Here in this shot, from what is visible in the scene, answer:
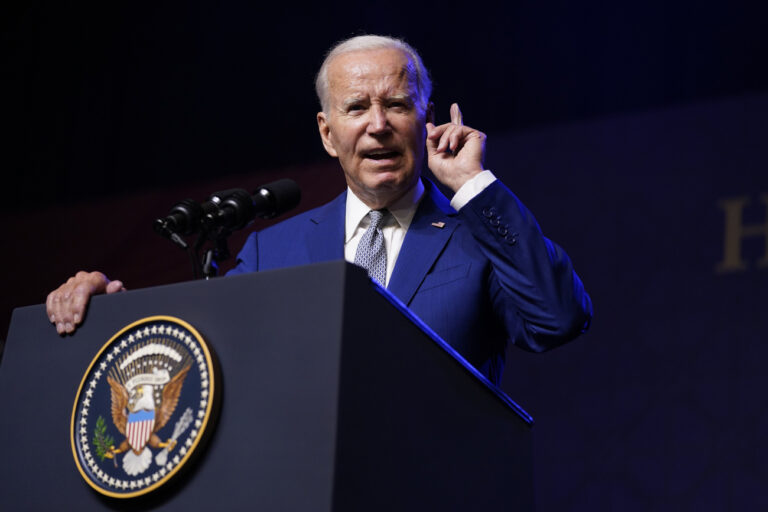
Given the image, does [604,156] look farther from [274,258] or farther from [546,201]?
[274,258]

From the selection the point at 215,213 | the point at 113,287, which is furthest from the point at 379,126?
the point at 113,287

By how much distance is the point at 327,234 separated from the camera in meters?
1.79

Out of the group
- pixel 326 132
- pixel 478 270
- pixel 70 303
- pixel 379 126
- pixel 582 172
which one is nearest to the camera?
pixel 70 303

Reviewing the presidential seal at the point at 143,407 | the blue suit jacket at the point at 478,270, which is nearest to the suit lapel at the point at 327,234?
the blue suit jacket at the point at 478,270

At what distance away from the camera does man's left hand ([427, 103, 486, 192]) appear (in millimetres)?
1580

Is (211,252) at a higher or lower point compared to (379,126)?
lower

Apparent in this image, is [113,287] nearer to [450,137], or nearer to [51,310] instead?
[51,310]

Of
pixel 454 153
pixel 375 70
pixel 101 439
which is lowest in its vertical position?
pixel 101 439

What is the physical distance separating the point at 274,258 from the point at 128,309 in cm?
69

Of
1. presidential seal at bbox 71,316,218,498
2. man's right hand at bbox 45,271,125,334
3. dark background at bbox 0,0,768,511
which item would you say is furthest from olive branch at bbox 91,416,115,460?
dark background at bbox 0,0,768,511

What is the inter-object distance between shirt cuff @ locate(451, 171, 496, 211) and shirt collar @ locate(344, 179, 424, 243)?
240 millimetres

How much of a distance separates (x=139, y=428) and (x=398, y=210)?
894 mm

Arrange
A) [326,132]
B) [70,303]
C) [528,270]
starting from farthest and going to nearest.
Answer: [326,132]
[528,270]
[70,303]

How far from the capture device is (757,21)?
2.71 metres
